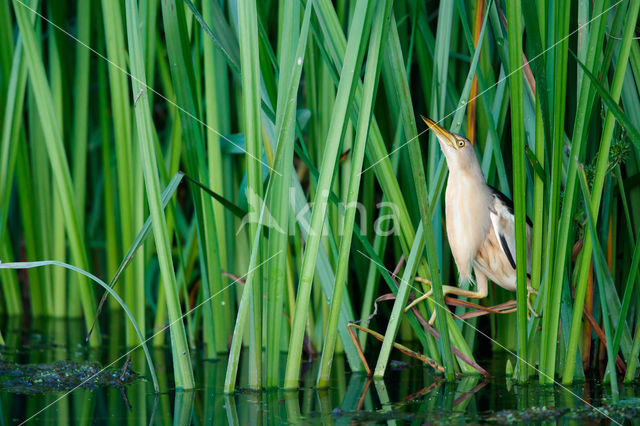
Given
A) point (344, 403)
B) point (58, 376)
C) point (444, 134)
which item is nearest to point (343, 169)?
point (444, 134)

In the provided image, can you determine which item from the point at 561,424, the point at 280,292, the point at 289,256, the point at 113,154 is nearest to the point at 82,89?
the point at 113,154

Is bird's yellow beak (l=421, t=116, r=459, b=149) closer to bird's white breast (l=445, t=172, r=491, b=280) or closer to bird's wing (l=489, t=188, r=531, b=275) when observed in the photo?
bird's white breast (l=445, t=172, r=491, b=280)

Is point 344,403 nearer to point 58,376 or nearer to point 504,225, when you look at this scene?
point 504,225

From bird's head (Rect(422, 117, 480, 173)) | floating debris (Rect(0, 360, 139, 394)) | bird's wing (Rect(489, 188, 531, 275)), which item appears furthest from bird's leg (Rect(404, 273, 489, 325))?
floating debris (Rect(0, 360, 139, 394))

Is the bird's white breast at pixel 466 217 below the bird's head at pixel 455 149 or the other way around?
below

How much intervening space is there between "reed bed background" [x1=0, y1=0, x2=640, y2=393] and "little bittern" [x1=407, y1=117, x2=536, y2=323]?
78mm

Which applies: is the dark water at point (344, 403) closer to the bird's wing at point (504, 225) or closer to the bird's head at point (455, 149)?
the bird's wing at point (504, 225)

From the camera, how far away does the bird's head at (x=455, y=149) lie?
215 centimetres

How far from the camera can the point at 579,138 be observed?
6.07ft

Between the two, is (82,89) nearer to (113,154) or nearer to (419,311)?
(113,154)

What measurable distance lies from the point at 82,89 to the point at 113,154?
2.24 ft

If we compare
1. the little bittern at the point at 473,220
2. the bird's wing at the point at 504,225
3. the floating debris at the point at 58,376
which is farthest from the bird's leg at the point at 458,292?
the floating debris at the point at 58,376

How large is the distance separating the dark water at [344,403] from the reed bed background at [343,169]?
68 millimetres

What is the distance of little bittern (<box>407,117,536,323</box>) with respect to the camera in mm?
2178
